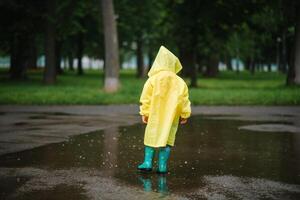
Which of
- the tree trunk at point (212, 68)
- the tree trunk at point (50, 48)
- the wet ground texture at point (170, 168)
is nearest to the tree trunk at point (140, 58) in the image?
the tree trunk at point (212, 68)

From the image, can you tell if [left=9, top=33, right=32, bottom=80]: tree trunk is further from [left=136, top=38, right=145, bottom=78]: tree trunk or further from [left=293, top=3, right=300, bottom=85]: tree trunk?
[left=293, top=3, right=300, bottom=85]: tree trunk

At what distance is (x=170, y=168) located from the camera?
26.9ft

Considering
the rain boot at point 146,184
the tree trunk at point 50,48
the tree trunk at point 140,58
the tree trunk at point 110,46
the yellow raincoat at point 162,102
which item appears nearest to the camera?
the rain boot at point 146,184

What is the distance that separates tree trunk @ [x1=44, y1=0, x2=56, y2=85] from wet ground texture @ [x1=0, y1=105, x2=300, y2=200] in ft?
68.9

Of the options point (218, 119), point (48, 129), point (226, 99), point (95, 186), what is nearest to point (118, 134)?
point (48, 129)

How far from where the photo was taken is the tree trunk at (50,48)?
108 ft

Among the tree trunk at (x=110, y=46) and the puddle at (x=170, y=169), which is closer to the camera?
the puddle at (x=170, y=169)

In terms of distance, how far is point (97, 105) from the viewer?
20.6 m

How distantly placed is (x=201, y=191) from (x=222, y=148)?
11.9 feet

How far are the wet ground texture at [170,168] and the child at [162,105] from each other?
43cm

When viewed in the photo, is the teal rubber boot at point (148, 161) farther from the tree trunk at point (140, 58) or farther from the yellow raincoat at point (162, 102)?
the tree trunk at point (140, 58)

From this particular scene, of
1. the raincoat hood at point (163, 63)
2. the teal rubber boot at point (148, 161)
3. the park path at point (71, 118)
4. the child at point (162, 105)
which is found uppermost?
the raincoat hood at point (163, 63)

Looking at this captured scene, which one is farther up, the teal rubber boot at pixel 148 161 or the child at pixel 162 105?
the child at pixel 162 105

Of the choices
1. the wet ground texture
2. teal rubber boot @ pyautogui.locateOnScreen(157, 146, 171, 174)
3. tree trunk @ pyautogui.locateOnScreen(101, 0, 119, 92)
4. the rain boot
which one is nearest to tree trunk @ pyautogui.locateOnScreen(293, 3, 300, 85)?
tree trunk @ pyautogui.locateOnScreen(101, 0, 119, 92)
